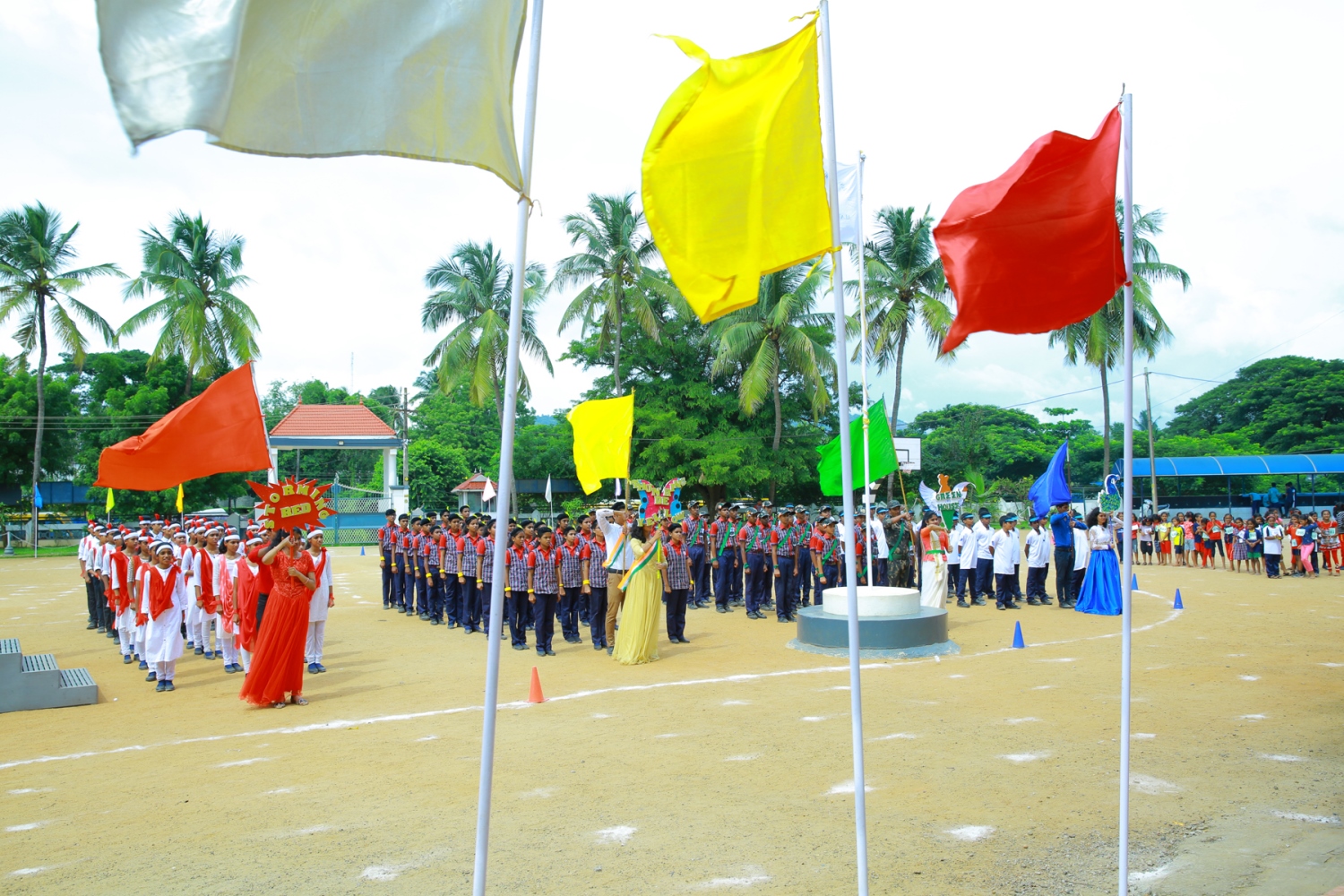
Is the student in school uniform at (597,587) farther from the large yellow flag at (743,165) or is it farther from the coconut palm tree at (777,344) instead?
the coconut palm tree at (777,344)

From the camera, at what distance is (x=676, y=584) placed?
1310 cm

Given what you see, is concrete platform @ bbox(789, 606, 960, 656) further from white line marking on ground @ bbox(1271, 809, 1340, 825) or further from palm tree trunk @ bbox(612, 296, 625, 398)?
palm tree trunk @ bbox(612, 296, 625, 398)

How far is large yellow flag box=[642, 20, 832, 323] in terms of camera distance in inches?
188

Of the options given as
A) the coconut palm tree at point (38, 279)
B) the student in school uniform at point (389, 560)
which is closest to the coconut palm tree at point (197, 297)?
the coconut palm tree at point (38, 279)

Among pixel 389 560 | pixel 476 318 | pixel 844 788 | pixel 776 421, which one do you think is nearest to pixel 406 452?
pixel 476 318

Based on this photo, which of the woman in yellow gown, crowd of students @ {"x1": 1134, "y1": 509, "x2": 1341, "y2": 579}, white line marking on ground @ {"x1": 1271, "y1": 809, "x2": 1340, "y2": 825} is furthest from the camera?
crowd of students @ {"x1": 1134, "y1": 509, "x2": 1341, "y2": 579}

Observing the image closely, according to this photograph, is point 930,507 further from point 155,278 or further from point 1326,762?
point 155,278

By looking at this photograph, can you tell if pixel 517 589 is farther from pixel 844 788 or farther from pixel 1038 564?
pixel 1038 564

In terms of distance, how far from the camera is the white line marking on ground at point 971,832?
5254mm

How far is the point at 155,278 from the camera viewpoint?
34.4m

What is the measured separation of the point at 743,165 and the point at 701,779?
163 inches

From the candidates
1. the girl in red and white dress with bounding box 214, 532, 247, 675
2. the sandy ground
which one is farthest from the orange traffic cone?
the girl in red and white dress with bounding box 214, 532, 247, 675

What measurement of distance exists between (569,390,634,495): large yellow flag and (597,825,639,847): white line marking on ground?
7159 millimetres

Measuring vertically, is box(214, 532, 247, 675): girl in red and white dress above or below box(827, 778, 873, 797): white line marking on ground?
above
